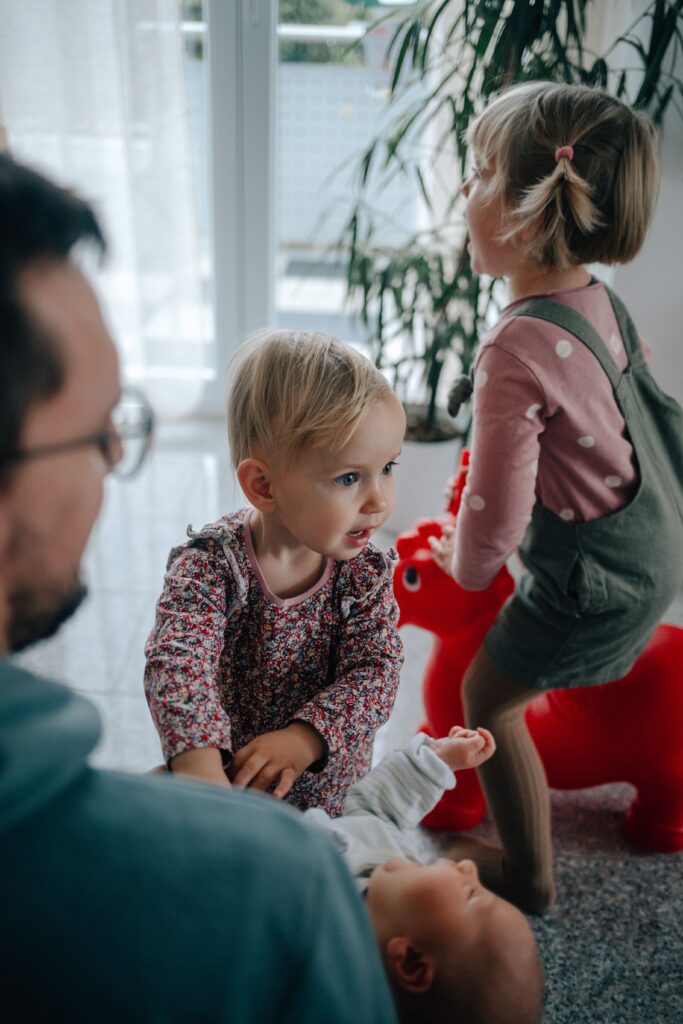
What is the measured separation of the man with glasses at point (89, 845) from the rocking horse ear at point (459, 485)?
83cm

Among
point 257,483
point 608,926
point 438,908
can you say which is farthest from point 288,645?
point 608,926

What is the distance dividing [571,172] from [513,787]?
94 cm

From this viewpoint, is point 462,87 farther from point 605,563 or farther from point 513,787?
point 513,787

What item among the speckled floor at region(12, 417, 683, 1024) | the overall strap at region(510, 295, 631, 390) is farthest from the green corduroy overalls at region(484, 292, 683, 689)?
the speckled floor at region(12, 417, 683, 1024)

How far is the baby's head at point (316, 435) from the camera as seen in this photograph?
90cm

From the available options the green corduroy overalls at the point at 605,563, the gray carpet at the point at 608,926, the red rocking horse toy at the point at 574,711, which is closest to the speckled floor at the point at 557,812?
the gray carpet at the point at 608,926

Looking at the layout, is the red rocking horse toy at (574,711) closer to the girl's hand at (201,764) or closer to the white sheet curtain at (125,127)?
the girl's hand at (201,764)

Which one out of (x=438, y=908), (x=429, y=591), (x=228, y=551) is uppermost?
(x=228, y=551)

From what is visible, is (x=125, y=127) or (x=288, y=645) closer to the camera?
(x=288, y=645)

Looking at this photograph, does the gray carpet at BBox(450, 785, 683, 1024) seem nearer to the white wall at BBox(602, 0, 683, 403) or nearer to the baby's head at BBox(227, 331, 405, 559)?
the baby's head at BBox(227, 331, 405, 559)

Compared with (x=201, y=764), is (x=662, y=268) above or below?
above

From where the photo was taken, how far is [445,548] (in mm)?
1426

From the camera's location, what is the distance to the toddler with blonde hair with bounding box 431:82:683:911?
122 centimetres

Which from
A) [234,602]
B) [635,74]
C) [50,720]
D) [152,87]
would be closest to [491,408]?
[234,602]
